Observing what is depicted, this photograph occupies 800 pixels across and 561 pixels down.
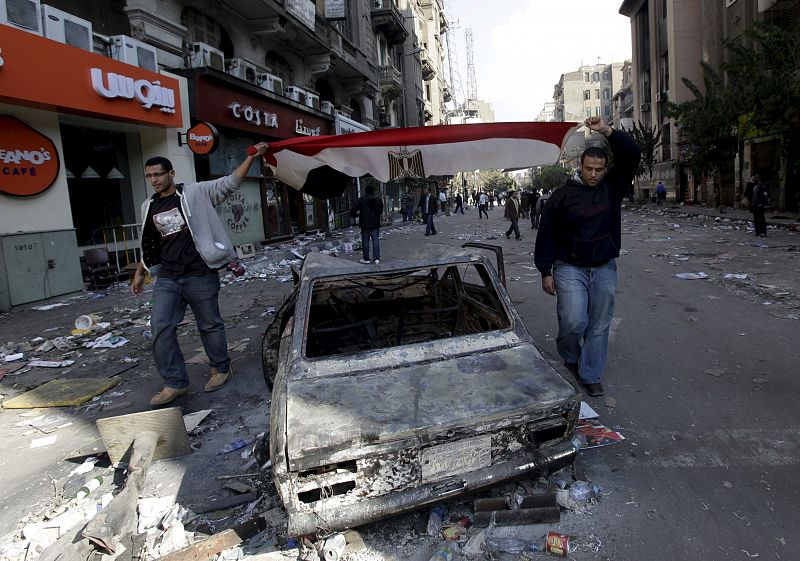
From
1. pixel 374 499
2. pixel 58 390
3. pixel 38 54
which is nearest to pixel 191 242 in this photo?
pixel 58 390

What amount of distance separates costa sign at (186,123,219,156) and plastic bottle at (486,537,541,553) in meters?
12.0

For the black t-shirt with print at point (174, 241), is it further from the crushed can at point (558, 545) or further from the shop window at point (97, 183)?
the shop window at point (97, 183)

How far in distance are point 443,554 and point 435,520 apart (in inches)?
9.4

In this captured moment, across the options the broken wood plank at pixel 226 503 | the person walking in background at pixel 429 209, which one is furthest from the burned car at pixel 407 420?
the person walking in background at pixel 429 209

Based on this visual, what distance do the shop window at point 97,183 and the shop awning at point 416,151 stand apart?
286 inches

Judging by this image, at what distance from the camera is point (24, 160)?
9133 mm

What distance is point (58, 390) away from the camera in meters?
4.95

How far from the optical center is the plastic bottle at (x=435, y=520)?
8.17 feet

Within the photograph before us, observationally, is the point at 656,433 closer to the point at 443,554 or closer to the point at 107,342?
the point at 443,554

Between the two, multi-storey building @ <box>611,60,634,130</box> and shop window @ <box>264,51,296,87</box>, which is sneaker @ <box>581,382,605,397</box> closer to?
shop window @ <box>264,51,296,87</box>

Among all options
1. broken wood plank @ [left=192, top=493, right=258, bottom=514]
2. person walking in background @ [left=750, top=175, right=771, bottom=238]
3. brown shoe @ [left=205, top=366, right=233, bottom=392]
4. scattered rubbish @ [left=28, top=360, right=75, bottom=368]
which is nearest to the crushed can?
broken wood plank @ [left=192, top=493, right=258, bottom=514]

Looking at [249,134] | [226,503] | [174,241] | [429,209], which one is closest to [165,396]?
[174,241]

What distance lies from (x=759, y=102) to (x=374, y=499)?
58.8 ft

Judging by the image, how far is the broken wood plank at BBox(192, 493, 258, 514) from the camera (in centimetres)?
281
